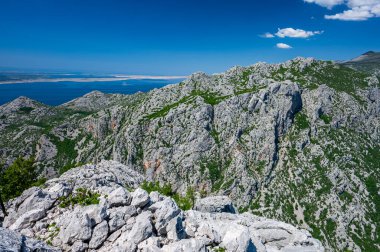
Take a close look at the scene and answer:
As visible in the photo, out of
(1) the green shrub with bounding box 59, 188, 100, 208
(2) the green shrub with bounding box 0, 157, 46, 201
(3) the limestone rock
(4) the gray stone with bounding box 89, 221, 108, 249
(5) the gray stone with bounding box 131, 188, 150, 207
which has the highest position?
(5) the gray stone with bounding box 131, 188, 150, 207

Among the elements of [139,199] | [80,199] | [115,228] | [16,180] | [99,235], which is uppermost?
[139,199]

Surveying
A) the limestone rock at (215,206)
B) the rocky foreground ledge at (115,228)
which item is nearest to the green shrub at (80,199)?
the rocky foreground ledge at (115,228)

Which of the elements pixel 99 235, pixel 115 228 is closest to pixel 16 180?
pixel 99 235

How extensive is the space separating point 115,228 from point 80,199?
9.03m

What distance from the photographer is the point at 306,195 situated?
597 feet

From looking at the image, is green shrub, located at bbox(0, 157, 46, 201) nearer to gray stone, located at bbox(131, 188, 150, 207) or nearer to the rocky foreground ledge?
the rocky foreground ledge

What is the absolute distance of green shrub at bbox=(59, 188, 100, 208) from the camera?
40153 millimetres

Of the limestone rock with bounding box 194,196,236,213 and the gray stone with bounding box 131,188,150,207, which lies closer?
the gray stone with bounding box 131,188,150,207

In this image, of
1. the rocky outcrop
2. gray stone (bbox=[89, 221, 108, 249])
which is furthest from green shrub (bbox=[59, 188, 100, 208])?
the rocky outcrop

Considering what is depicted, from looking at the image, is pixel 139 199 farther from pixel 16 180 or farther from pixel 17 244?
pixel 16 180

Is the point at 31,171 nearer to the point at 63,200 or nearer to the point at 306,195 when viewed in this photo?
the point at 63,200

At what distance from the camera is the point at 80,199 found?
41000mm

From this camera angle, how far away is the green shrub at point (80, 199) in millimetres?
40153

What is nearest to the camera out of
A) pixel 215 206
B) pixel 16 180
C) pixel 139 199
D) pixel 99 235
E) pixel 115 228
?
pixel 99 235
